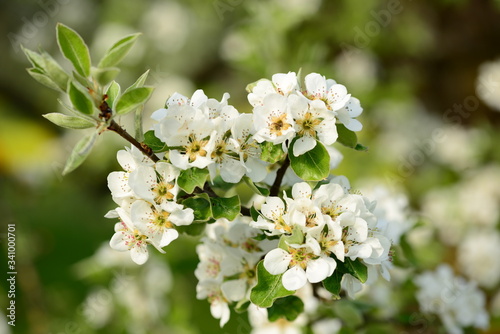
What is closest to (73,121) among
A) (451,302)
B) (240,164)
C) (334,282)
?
(240,164)

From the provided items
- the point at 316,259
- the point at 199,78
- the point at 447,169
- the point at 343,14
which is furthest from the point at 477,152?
the point at 199,78

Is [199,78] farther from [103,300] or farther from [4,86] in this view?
[103,300]

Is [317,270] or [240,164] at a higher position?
[240,164]

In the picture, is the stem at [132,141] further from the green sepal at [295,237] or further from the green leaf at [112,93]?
the green sepal at [295,237]

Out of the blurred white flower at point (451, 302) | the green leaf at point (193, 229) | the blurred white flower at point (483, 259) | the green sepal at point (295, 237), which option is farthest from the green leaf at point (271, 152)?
the blurred white flower at point (483, 259)

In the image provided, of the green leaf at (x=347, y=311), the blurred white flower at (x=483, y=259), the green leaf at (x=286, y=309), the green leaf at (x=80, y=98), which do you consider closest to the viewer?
the green leaf at (x=80, y=98)

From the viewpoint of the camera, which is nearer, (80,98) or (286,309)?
(80,98)

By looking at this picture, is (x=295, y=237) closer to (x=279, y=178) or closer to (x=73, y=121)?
(x=279, y=178)
